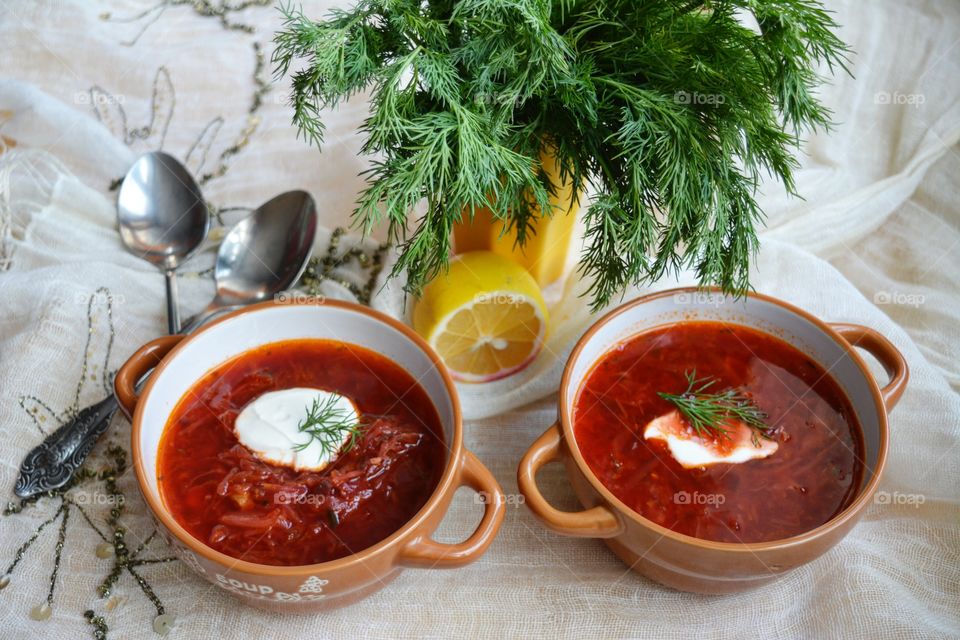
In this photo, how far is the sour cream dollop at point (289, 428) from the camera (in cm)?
163

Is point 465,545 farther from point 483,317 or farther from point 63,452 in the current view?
point 63,452

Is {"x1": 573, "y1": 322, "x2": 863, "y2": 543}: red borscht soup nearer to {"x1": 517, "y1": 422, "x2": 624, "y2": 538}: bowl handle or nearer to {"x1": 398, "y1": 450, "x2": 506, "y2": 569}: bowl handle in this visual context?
{"x1": 517, "y1": 422, "x2": 624, "y2": 538}: bowl handle

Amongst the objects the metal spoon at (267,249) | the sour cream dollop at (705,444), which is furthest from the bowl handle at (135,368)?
the sour cream dollop at (705,444)

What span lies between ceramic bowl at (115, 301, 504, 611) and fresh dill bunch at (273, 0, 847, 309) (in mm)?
165

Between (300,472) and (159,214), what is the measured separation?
1006mm

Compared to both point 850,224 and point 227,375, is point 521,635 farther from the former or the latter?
point 850,224

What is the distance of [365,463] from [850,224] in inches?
60.7

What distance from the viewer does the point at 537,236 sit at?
80.8 inches

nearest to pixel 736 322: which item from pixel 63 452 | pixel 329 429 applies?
pixel 329 429

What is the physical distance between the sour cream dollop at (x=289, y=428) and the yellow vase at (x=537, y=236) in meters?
0.52

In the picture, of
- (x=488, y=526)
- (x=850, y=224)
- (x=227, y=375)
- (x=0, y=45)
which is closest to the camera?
(x=488, y=526)

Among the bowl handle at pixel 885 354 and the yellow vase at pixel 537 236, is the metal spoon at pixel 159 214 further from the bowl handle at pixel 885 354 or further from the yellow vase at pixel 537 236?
the bowl handle at pixel 885 354

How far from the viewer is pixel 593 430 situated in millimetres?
1724

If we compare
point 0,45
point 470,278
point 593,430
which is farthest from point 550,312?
point 0,45
